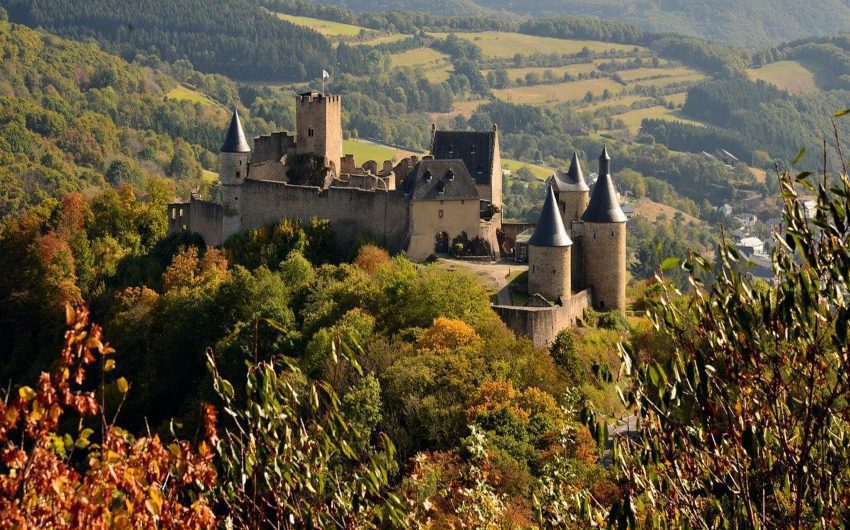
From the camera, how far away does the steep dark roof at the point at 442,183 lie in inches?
1729

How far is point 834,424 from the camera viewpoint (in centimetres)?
1398

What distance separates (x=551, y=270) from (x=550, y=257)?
389 mm

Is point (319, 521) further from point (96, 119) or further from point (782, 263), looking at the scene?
point (96, 119)

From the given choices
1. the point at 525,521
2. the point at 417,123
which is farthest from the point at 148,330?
the point at 417,123

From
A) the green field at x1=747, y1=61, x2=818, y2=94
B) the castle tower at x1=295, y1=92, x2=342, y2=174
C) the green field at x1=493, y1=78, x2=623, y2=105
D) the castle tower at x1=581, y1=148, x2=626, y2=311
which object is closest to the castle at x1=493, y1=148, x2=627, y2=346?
the castle tower at x1=581, y1=148, x2=626, y2=311

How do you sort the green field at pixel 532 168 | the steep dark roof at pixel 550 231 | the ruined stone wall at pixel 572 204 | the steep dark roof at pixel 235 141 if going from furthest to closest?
the green field at pixel 532 168, the steep dark roof at pixel 235 141, the ruined stone wall at pixel 572 204, the steep dark roof at pixel 550 231

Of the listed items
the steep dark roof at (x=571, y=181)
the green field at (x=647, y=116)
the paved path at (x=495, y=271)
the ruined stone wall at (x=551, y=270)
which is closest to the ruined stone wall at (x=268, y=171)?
the paved path at (x=495, y=271)

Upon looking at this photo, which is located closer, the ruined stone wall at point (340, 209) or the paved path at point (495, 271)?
the paved path at point (495, 271)

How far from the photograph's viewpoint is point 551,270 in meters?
38.6

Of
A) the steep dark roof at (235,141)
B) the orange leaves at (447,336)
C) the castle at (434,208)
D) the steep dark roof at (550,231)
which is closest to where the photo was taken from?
the orange leaves at (447,336)

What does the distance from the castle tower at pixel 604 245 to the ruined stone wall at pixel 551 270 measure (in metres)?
2.25

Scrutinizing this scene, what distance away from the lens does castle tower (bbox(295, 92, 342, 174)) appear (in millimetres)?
49750

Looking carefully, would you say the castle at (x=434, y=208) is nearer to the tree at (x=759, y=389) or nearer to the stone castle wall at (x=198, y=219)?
the stone castle wall at (x=198, y=219)

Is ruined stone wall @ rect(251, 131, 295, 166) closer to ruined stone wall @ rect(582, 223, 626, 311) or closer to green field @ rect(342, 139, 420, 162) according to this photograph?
ruined stone wall @ rect(582, 223, 626, 311)
